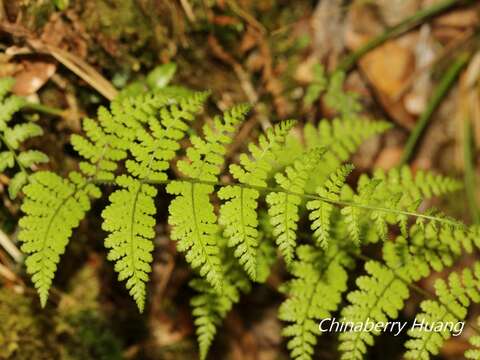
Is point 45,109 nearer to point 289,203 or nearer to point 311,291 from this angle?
point 289,203

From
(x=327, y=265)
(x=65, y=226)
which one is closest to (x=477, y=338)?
(x=327, y=265)

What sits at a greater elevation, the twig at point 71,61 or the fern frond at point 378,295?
the twig at point 71,61

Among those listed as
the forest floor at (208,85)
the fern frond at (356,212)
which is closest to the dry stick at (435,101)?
the forest floor at (208,85)

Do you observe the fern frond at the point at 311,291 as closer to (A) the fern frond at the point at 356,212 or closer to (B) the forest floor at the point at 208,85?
(A) the fern frond at the point at 356,212

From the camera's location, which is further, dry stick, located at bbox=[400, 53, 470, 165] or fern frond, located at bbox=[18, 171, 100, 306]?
dry stick, located at bbox=[400, 53, 470, 165]

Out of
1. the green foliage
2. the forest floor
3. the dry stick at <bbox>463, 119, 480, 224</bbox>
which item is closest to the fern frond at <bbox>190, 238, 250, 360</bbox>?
the forest floor

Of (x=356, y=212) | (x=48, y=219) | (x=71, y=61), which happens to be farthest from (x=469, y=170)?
(x=48, y=219)

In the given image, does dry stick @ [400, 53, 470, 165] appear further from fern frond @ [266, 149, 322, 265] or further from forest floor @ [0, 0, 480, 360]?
fern frond @ [266, 149, 322, 265]
